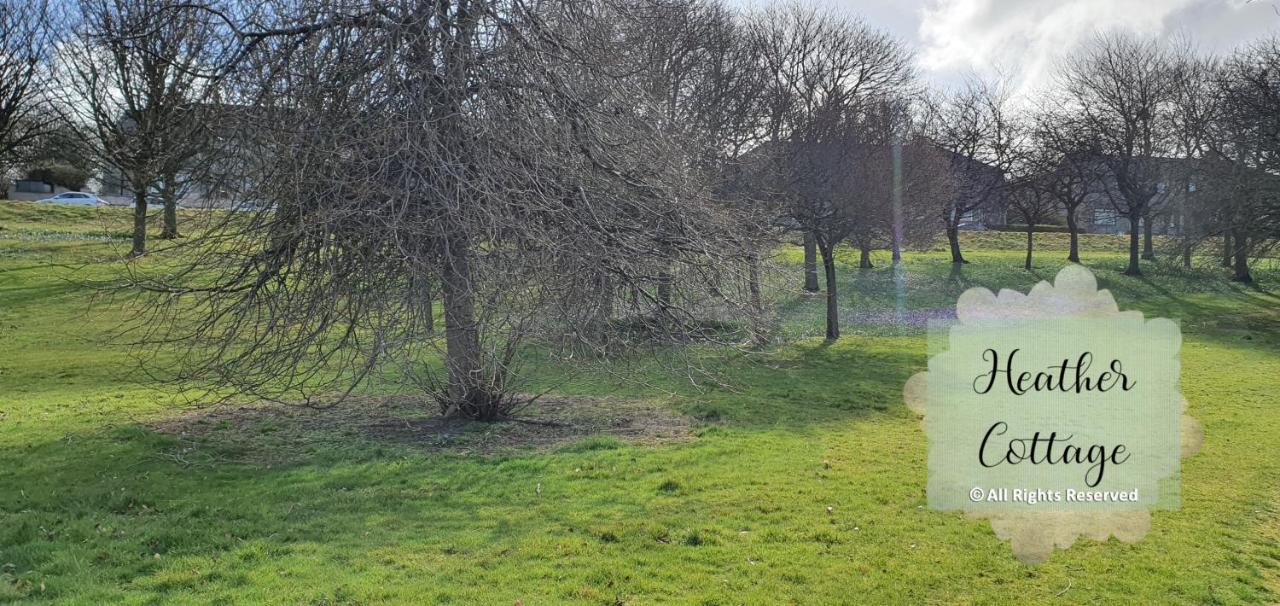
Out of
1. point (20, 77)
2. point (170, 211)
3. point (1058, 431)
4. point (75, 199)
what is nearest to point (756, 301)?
point (1058, 431)

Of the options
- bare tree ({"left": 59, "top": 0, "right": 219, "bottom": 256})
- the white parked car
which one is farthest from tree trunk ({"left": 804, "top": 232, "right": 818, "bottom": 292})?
the white parked car

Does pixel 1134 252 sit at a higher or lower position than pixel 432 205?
lower

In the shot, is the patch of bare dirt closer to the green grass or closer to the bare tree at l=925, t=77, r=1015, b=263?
the green grass

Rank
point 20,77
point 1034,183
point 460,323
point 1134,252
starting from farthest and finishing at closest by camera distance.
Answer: point 1034,183 < point 1134,252 < point 20,77 < point 460,323

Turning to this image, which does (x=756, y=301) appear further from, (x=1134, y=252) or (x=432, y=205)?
(x=1134, y=252)

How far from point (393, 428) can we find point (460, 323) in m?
2.29

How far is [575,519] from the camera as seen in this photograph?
19.7 ft

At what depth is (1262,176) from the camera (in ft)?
65.9

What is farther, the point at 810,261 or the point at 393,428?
the point at 810,261

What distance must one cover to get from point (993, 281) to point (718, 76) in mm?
17672

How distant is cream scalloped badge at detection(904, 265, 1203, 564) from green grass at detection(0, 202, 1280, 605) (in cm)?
23

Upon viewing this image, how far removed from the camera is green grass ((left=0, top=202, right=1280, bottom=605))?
185 inches

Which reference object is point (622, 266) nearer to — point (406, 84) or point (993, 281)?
point (406, 84)

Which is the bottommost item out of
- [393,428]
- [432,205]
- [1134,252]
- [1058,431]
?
[393,428]
